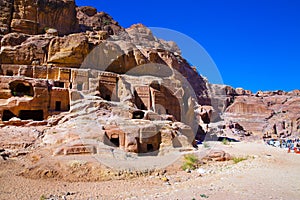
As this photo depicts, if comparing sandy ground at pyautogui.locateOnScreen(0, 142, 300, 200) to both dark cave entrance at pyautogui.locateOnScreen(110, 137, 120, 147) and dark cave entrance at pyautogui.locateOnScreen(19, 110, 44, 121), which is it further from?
dark cave entrance at pyautogui.locateOnScreen(19, 110, 44, 121)

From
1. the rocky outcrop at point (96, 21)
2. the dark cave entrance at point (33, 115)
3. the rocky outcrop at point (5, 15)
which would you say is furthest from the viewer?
the rocky outcrop at point (96, 21)

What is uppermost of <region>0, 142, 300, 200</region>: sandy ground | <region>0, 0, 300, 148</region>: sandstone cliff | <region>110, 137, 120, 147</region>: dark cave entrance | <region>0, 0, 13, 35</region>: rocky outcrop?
<region>0, 0, 13, 35</region>: rocky outcrop

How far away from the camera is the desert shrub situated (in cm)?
1814

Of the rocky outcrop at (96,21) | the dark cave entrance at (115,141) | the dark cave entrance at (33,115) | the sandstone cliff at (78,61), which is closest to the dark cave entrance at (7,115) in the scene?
the sandstone cliff at (78,61)

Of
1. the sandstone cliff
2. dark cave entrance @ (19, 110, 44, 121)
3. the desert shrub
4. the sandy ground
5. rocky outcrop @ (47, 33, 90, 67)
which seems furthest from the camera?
rocky outcrop @ (47, 33, 90, 67)

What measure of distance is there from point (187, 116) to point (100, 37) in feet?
60.1

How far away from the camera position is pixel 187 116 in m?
40.4

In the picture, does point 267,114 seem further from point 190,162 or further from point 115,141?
point 115,141

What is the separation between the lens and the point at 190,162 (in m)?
18.5

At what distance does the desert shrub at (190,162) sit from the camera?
1814 centimetres

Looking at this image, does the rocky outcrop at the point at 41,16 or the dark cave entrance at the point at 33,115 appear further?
the rocky outcrop at the point at 41,16

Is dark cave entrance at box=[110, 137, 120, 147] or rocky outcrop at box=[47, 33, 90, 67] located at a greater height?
rocky outcrop at box=[47, 33, 90, 67]

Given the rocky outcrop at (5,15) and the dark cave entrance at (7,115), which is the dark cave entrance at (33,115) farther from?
the rocky outcrop at (5,15)

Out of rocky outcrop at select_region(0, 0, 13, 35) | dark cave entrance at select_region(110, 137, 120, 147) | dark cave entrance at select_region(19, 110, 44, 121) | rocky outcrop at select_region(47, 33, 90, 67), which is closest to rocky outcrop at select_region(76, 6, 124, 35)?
rocky outcrop at select_region(0, 0, 13, 35)
